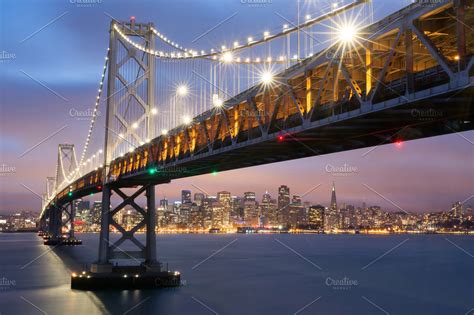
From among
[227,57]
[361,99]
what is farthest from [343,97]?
[227,57]

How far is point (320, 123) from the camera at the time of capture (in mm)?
16688

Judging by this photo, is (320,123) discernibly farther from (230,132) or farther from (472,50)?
(230,132)

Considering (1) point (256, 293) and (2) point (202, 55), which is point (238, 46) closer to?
(2) point (202, 55)

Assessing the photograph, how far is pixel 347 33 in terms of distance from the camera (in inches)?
603

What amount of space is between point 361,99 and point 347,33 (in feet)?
5.69

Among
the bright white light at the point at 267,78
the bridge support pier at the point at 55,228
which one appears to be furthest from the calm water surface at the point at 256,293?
the bridge support pier at the point at 55,228

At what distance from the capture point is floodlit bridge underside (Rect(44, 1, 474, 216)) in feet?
42.0

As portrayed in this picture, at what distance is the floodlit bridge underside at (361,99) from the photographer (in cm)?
1281

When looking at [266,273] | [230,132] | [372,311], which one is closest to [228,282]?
[266,273]

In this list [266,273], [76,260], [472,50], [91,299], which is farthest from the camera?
[76,260]

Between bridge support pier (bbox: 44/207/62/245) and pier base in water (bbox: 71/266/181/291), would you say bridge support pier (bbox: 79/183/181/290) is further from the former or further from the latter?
bridge support pier (bbox: 44/207/62/245)

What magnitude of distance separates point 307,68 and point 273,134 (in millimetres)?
2599

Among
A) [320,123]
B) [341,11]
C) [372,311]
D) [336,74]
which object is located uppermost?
[341,11]

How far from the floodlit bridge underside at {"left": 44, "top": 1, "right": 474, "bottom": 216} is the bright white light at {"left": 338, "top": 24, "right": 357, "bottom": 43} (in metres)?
0.20
